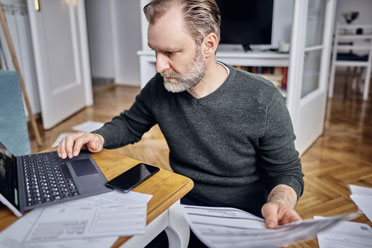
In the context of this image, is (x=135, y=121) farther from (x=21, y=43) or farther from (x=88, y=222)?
(x=21, y=43)

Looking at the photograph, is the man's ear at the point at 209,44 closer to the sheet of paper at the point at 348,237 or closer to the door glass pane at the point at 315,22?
the sheet of paper at the point at 348,237

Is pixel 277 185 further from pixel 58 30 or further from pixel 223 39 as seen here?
pixel 58 30

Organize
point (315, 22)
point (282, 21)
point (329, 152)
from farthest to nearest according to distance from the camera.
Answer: point (282, 21)
point (329, 152)
point (315, 22)

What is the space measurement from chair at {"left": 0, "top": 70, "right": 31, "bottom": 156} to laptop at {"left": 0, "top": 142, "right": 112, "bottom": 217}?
610 millimetres

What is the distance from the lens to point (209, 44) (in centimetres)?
83

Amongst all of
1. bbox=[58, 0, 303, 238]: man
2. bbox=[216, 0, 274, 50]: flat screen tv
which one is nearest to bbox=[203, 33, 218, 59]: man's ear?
bbox=[58, 0, 303, 238]: man

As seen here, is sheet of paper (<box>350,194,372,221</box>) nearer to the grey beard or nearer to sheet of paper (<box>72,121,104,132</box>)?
the grey beard

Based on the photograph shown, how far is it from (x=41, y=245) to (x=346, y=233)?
3.58ft

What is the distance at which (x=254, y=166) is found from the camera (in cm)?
91

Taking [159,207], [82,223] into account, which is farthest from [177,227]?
[82,223]

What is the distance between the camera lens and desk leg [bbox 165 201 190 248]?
1.96 feet

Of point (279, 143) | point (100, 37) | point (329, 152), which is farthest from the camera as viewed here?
point (100, 37)

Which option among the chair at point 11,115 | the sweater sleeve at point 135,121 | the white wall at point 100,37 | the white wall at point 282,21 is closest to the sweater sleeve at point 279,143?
the sweater sleeve at point 135,121

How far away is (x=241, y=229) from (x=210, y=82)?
0.47 meters
